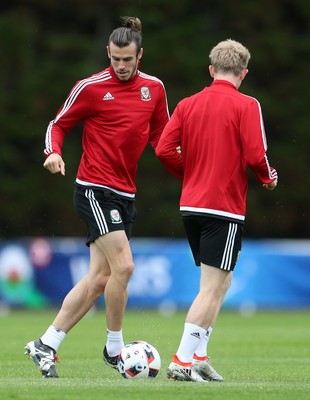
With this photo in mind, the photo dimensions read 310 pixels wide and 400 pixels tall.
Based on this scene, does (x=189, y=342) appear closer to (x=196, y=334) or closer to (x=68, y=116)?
(x=196, y=334)

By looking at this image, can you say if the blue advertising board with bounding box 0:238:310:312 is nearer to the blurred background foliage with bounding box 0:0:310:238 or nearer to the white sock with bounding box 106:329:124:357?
the blurred background foliage with bounding box 0:0:310:238

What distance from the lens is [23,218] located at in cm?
3050

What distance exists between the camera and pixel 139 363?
24.7 ft

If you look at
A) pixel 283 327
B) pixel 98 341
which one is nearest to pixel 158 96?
pixel 98 341

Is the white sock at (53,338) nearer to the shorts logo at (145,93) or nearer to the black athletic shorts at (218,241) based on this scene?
the black athletic shorts at (218,241)

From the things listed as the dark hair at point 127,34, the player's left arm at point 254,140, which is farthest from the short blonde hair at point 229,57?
the dark hair at point 127,34

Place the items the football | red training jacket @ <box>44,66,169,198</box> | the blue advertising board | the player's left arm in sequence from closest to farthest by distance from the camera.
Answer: the player's left arm, the football, red training jacket @ <box>44,66,169,198</box>, the blue advertising board

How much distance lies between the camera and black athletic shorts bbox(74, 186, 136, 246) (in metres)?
8.05

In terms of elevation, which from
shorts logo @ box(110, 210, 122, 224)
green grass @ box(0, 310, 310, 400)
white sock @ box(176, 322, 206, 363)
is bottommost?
green grass @ box(0, 310, 310, 400)

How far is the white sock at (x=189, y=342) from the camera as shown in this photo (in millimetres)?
7371

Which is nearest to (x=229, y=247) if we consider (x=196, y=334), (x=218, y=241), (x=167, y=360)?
(x=218, y=241)

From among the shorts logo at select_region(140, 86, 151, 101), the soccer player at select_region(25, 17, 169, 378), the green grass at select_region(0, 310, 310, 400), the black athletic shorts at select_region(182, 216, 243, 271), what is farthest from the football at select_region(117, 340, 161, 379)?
the shorts logo at select_region(140, 86, 151, 101)

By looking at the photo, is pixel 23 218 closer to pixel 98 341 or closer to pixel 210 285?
pixel 98 341

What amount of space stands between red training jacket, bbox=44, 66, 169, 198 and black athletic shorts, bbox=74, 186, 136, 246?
0.07 meters
